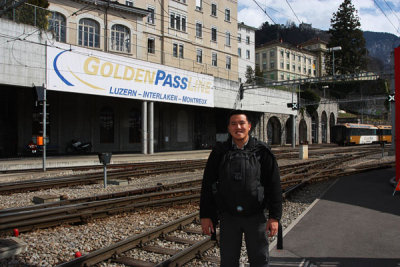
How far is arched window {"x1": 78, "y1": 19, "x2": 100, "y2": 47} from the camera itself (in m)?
26.5

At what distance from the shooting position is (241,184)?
2.91 m

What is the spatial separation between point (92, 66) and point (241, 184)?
20.8 m

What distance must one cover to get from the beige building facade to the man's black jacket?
1803 cm

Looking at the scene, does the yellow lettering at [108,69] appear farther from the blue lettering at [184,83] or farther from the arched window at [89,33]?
the blue lettering at [184,83]

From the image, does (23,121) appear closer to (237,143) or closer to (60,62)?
(60,62)

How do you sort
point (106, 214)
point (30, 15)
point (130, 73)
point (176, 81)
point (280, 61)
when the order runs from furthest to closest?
point (280, 61) → point (176, 81) → point (130, 73) → point (30, 15) → point (106, 214)

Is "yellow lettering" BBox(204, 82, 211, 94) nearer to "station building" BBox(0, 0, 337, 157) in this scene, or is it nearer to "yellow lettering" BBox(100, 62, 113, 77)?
"station building" BBox(0, 0, 337, 157)

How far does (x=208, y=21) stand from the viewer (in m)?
41.2

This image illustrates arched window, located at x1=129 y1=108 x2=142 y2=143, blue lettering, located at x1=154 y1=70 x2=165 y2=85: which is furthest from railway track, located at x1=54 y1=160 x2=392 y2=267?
arched window, located at x1=129 y1=108 x2=142 y2=143

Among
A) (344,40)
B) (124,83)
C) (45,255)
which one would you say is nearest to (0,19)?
(124,83)

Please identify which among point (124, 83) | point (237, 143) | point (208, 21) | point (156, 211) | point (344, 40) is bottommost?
point (156, 211)

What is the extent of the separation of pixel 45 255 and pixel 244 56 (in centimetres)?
6669

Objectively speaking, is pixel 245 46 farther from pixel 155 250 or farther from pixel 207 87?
pixel 155 250

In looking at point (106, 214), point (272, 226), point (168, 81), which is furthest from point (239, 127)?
point (168, 81)
